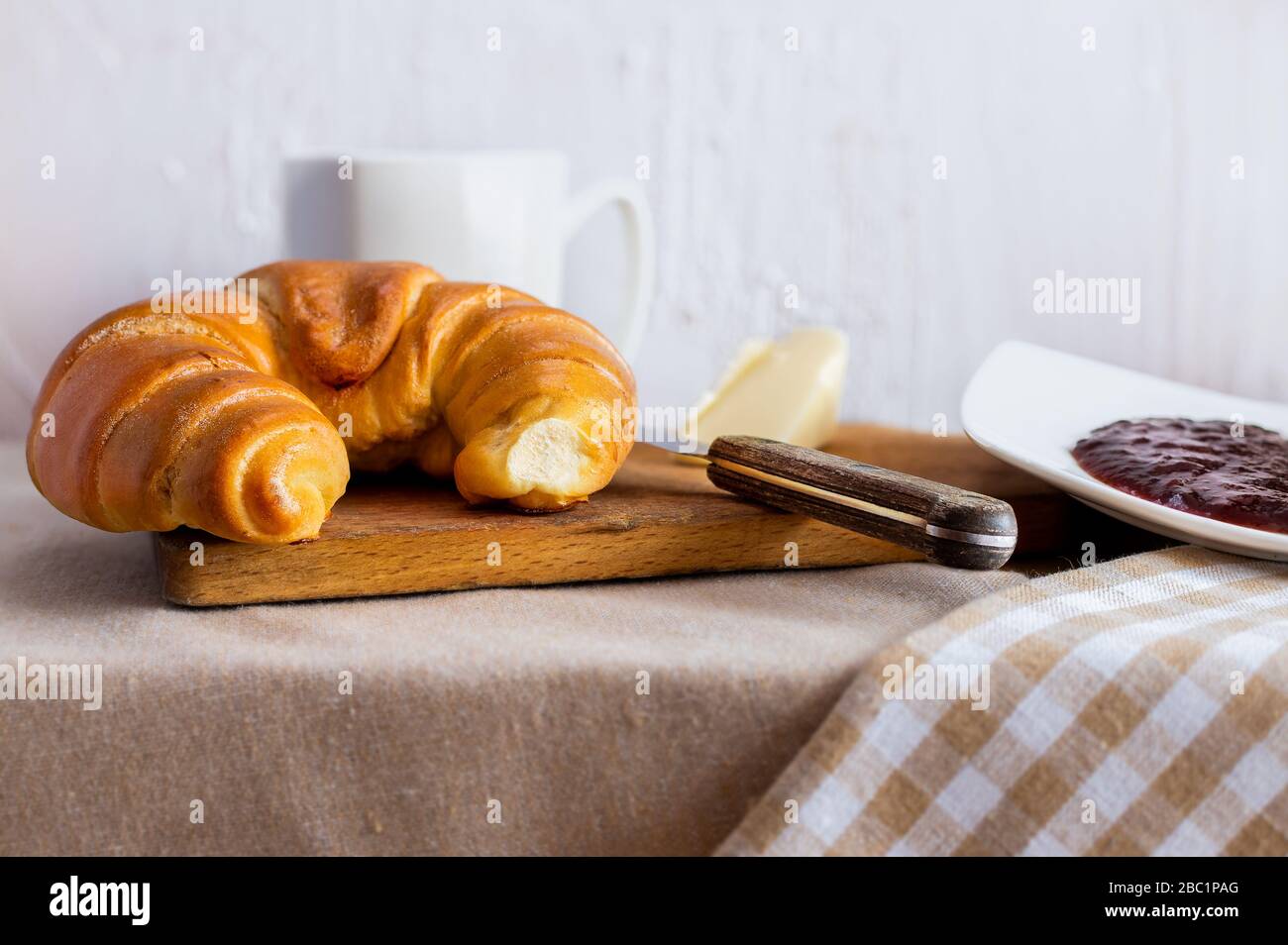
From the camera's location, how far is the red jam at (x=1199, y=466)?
0.93 meters

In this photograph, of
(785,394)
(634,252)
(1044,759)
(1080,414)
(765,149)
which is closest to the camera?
(1044,759)

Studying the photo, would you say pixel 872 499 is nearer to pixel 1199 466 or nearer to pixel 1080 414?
pixel 1199 466

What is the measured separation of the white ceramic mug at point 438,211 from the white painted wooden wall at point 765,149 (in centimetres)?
23

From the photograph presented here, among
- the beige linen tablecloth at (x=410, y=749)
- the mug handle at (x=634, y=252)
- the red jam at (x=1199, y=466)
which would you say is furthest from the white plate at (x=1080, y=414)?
the mug handle at (x=634, y=252)

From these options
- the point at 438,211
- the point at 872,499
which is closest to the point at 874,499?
the point at 872,499

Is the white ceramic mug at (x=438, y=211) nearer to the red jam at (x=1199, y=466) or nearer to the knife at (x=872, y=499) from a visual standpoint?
the knife at (x=872, y=499)

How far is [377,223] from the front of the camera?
135cm

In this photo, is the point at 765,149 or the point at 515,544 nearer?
the point at 515,544

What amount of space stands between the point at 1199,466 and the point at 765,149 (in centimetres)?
86

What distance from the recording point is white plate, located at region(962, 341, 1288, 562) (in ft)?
3.06

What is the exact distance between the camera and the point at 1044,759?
2.34ft

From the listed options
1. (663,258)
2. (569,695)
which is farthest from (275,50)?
(569,695)

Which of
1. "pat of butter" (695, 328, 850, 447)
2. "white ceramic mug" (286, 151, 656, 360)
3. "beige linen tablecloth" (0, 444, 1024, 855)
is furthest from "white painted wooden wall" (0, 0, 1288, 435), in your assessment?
"beige linen tablecloth" (0, 444, 1024, 855)

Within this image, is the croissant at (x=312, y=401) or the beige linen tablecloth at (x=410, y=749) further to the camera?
the croissant at (x=312, y=401)
